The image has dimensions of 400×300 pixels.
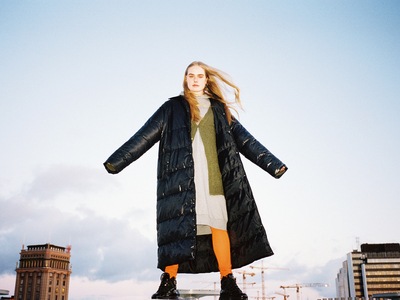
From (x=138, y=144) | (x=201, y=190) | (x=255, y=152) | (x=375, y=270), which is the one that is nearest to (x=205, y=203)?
(x=201, y=190)

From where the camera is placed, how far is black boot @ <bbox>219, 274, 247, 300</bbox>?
173 inches

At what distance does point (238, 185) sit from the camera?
502cm

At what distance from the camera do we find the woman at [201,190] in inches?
185

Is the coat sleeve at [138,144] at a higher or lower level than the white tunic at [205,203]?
higher

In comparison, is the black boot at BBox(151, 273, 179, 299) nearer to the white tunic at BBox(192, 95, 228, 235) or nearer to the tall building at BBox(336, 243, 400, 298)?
the white tunic at BBox(192, 95, 228, 235)

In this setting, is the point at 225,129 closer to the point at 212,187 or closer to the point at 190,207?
the point at 212,187

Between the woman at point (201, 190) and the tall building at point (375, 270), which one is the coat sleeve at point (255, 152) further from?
the tall building at point (375, 270)

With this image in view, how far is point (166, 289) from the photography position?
4582mm

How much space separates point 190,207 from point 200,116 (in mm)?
1449

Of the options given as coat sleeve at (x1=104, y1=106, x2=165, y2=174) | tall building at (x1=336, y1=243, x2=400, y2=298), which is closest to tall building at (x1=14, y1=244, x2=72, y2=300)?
tall building at (x1=336, y1=243, x2=400, y2=298)

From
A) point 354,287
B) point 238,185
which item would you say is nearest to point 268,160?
point 238,185

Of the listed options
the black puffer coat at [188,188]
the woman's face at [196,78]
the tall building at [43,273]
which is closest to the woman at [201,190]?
the black puffer coat at [188,188]

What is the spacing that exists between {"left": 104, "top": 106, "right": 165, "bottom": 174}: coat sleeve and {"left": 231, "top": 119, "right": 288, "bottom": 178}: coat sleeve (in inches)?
45.0

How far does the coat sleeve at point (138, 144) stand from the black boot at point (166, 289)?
1492mm
